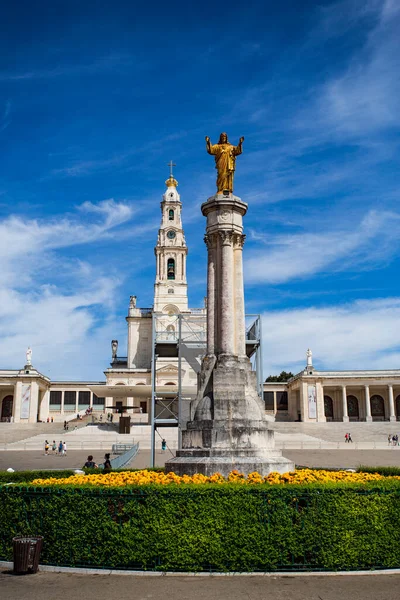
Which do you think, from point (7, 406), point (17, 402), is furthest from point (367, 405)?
point (7, 406)

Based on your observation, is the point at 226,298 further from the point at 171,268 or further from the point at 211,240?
the point at 171,268

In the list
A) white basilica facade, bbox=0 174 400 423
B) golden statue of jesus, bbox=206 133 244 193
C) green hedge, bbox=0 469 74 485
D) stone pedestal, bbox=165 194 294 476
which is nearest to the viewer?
green hedge, bbox=0 469 74 485

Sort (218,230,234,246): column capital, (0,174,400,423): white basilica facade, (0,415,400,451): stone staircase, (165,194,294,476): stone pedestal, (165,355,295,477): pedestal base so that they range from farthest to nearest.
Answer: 1. (0,174,400,423): white basilica facade
2. (0,415,400,451): stone staircase
3. (218,230,234,246): column capital
4. (165,194,294,476): stone pedestal
5. (165,355,295,477): pedestal base

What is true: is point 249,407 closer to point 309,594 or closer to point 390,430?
point 309,594

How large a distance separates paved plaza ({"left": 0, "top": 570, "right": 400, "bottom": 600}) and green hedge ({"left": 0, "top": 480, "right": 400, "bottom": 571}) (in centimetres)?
28

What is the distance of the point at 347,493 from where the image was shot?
380 inches

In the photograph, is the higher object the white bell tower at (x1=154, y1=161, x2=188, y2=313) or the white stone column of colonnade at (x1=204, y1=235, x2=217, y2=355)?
the white bell tower at (x1=154, y1=161, x2=188, y2=313)

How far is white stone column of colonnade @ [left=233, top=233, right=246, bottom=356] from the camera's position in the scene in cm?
1702

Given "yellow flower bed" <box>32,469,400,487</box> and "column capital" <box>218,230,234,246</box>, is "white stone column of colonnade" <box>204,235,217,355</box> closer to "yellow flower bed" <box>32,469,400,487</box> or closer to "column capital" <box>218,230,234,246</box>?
"column capital" <box>218,230,234,246</box>

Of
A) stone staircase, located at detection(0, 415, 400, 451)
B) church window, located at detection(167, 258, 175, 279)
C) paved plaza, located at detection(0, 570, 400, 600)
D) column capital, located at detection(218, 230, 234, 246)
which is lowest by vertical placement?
paved plaza, located at detection(0, 570, 400, 600)

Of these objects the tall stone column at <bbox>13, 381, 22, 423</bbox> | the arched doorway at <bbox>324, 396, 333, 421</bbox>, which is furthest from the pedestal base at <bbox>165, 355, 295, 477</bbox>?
the arched doorway at <bbox>324, 396, 333, 421</bbox>

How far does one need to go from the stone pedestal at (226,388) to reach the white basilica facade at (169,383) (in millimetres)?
55902

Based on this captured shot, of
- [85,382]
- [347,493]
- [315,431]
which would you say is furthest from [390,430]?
[347,493]

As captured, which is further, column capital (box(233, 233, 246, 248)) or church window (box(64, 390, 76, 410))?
church window (box(64, 390, 76, 410))
